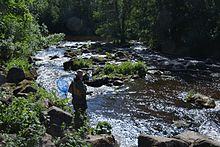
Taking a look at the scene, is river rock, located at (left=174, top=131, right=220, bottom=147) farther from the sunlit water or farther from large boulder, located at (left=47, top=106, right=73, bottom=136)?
large boulder, located at (left=47, top=106, right=73, bottom=136)

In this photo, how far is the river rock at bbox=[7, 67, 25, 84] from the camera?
23.4 metres

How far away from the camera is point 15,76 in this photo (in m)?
23.8

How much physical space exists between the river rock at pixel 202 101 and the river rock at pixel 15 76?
10472 mm

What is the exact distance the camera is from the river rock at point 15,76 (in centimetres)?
2344

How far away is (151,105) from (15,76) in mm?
9096

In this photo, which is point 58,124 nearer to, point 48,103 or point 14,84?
point 48,103

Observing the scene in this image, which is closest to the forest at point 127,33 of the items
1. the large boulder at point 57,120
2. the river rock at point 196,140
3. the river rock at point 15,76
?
the large boulder at point 57,120

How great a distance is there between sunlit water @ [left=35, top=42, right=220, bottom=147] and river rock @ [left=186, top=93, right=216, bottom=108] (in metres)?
0.35

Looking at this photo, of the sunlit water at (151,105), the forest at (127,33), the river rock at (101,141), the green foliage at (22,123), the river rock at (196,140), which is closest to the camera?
the green foliage at (22,123)

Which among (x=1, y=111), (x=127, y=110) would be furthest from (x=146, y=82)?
(x=1, y=111)

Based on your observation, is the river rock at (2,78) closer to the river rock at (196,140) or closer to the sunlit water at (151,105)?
the sunlit water at (151,105)

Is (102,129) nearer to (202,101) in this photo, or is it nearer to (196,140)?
(196,140)

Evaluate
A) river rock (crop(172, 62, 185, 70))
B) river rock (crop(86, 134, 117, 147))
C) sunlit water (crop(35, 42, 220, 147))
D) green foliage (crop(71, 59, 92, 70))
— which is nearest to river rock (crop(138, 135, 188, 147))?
river rock (crop(86, 134, 117, 147))

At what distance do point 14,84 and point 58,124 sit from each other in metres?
10.2
